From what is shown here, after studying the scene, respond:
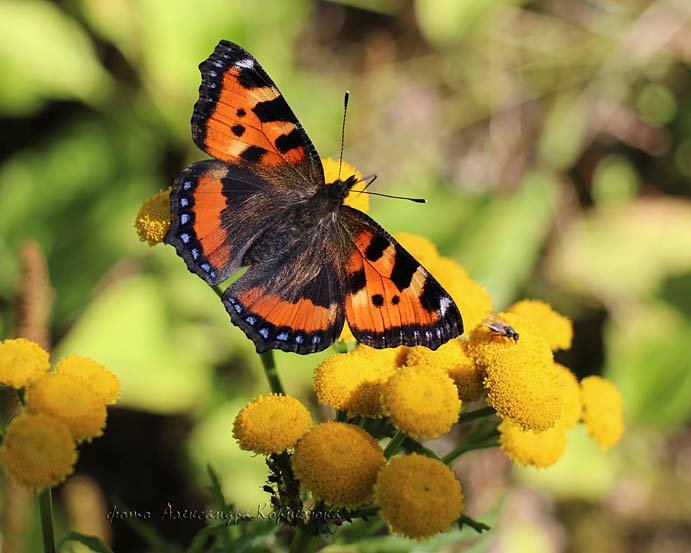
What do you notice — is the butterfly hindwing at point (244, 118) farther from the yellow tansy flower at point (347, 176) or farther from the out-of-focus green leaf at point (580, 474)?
the out-of-focus green leaf at point (580, 474)

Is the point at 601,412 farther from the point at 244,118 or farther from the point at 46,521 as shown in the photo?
the point at 46,521

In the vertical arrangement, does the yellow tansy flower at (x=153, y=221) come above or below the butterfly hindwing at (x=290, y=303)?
above

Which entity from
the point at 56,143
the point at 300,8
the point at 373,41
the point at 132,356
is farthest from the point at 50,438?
the point at 373,41

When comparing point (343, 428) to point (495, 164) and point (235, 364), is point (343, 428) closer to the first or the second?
point (235, 364)

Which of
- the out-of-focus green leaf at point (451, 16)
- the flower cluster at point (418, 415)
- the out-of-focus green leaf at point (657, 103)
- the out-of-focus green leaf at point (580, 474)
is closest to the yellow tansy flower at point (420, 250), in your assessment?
the flower cluster at point (418, 415)

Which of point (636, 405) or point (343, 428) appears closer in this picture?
point (343, 428)

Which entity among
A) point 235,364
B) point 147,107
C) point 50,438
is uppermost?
point 147,107

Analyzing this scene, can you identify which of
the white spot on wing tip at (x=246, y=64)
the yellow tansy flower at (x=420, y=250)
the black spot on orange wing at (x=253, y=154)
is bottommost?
the yellow tansy flower at (x=420, y=250)
